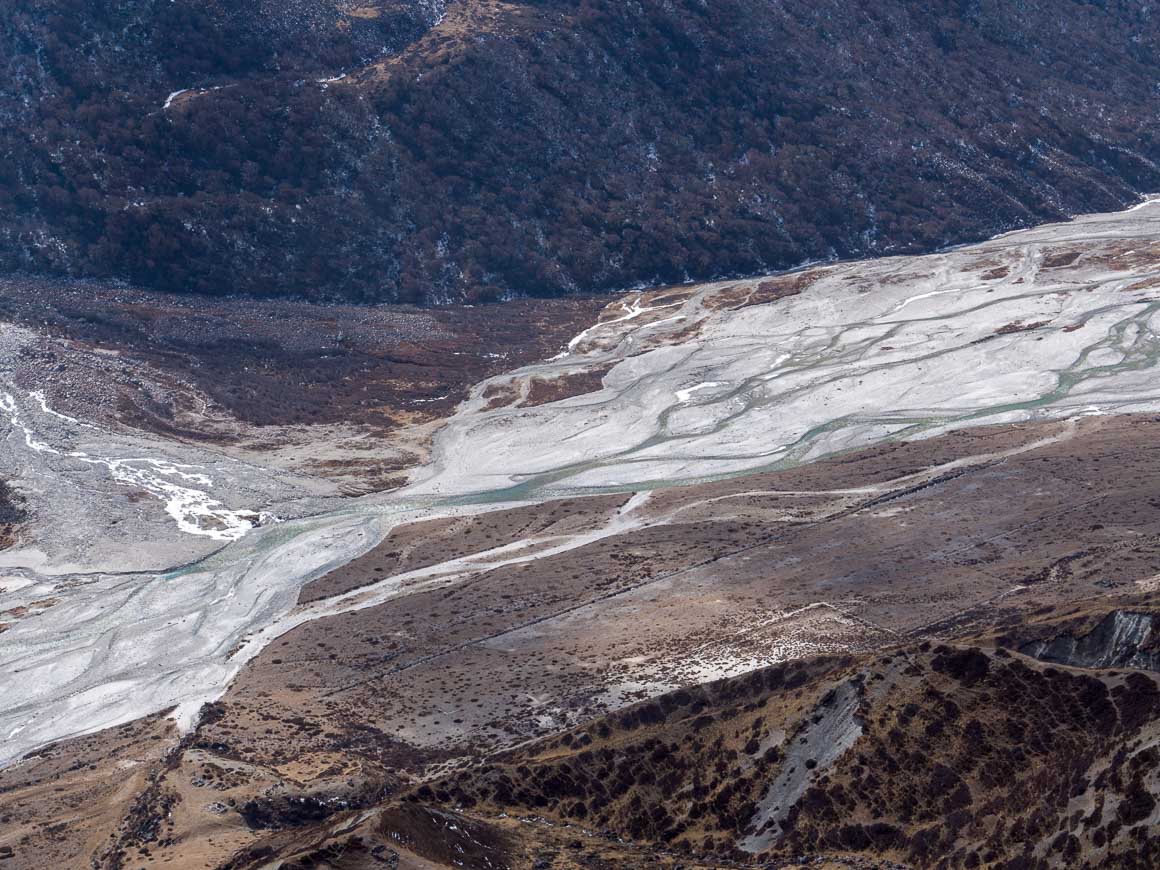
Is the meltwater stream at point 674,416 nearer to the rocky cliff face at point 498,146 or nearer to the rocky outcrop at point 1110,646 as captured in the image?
the rocky cliff face at point 498,146

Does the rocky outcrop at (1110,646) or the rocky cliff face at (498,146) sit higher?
the rocky cliff face at (498,146)

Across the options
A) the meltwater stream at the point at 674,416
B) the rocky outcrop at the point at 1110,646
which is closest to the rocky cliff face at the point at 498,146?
the meltwater stream at the point at 674,416

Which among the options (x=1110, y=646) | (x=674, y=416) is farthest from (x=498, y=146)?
(x=1110, y=646)

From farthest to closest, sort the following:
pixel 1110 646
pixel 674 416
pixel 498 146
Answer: pixel 498 146, pixel 674 416, pixel 1110 646

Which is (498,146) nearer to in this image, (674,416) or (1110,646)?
(674,416)

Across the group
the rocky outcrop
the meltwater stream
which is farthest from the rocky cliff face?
the rocky outcrop

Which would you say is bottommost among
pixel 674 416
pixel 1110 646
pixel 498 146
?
pixel 674 416

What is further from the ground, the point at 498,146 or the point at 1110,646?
the point at 498,146
